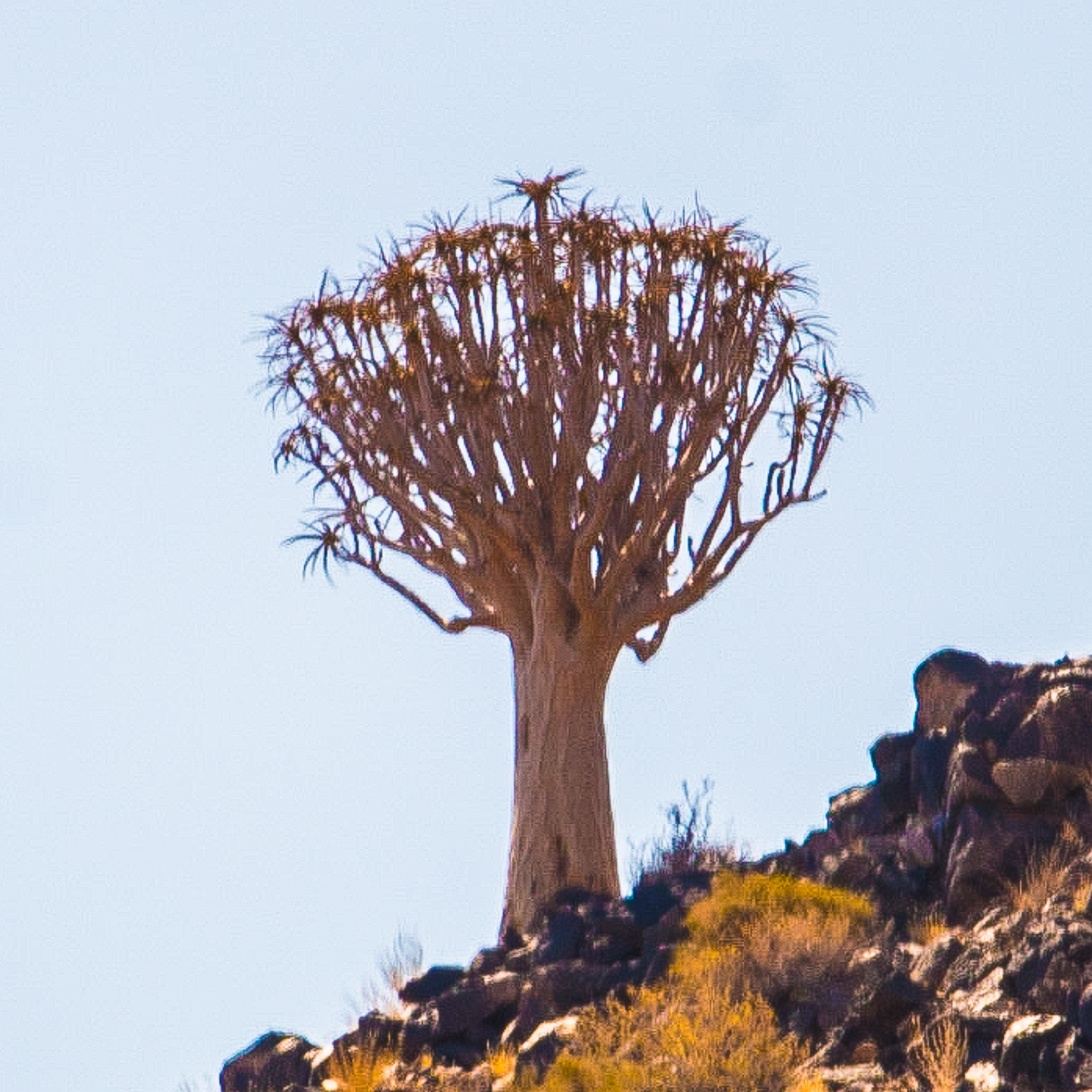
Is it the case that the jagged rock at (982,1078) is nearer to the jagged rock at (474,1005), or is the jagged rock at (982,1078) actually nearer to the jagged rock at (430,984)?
the jagged rock at (474,1005)

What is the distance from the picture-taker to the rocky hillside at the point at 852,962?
11305mm

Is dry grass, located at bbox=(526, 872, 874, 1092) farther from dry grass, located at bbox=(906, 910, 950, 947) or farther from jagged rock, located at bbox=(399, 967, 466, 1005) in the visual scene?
jagged rock, located at bbox=(399, 967, 466, 1005)

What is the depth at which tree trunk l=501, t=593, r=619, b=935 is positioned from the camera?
50.5ft

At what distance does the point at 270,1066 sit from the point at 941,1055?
4353mm

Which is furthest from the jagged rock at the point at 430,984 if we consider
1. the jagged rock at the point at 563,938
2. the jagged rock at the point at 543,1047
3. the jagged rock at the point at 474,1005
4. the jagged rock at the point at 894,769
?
the jagged rock at the point at 894,769

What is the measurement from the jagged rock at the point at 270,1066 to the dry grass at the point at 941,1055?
149 inches

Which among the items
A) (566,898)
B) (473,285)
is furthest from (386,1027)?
(473,285)

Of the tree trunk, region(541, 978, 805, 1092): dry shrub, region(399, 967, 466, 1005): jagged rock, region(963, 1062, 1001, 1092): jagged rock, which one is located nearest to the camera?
region(963, 1062, 1001, 1092): jagged rock

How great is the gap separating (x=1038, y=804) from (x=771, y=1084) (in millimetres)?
3280

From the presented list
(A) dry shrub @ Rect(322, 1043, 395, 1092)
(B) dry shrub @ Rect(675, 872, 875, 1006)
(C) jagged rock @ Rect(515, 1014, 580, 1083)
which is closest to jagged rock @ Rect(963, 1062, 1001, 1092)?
(B) dry shrub @ Rect(675, 872, 875, 1006)

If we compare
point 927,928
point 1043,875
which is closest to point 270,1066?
point 927,928

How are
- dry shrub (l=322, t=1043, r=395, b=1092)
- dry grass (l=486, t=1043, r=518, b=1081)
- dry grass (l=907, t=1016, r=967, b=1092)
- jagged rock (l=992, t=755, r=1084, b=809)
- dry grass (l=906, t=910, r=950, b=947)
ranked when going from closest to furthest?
dry grass (l=907, t=1016, r=967, b=1092), dry grass (l=486, t=1043, r=518, b=1081), dry shrub (l=322, t=1043, r=395, b=1092), dry grass (l=906, t=910, r=950, b=947), jagged rock (l=992, t=755, r=1084, b=809)

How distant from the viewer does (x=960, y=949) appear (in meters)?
12.4

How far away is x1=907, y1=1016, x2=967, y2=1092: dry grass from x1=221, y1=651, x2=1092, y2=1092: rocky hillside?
12 mm
